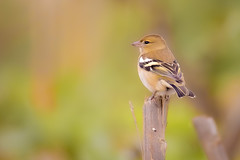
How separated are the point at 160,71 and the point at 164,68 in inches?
1.4

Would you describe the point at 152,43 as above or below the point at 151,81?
above

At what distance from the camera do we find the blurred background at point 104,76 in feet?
22.5

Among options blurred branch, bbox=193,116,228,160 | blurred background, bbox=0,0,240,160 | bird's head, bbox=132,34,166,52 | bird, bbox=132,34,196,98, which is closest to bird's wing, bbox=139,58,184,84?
bird, bbox=132,34,196,98

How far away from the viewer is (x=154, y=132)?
149 inches

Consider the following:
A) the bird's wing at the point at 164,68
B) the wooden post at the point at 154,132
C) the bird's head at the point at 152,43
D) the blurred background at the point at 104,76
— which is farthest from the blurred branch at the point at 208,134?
the blurred background at the point at 104,76

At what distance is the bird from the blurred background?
4.98 feet

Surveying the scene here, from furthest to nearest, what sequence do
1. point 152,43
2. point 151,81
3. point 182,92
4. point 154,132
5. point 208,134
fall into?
point 152,43 < point 151,81 < point 182,92 < point 208,134 < point 154,132

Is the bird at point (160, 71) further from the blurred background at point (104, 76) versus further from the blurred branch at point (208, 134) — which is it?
the blurred background at point (104, 76)

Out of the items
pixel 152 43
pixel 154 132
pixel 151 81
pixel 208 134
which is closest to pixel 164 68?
pixel 151 81

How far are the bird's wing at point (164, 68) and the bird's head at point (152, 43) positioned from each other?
21 cm

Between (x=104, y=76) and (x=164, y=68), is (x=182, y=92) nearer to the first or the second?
(x=164, y=68)

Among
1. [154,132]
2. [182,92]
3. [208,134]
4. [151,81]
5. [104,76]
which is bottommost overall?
[154,132]

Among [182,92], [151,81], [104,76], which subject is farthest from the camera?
[104,76]

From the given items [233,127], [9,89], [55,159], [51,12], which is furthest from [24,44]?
[233,127]
